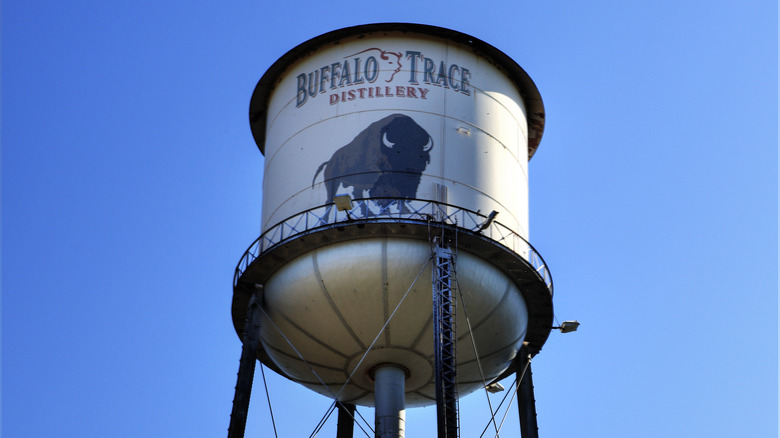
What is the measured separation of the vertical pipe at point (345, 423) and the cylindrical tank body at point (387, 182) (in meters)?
0.56

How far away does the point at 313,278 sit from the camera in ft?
67.1

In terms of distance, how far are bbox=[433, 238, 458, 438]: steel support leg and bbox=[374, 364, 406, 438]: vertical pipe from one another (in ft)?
8.31

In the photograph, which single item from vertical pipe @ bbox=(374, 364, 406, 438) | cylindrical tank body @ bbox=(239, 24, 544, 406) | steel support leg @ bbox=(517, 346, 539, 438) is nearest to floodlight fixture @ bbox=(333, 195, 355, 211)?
cylindrical tank body @ bbox=(239, 24, 544, 406)

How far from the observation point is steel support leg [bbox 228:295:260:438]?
63.8 ft

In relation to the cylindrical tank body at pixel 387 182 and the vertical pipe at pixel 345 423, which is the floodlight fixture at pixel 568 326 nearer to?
the cylindrical tank body at pixel 387 182

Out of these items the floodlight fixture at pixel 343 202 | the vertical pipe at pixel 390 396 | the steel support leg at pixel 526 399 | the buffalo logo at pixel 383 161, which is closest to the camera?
the floodlight fixture at pixel 343 202

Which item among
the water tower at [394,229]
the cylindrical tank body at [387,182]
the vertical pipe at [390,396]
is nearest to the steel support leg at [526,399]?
the water tower at [394,229]

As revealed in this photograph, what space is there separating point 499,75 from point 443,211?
4305 millimetres

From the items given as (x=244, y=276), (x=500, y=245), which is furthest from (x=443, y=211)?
(x=244, y=276)

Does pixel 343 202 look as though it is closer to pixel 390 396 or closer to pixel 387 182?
pixel 387 182

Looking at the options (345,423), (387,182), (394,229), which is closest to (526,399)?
(394,229)

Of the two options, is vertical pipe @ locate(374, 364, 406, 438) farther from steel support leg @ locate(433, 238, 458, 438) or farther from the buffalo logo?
the buffalo logo

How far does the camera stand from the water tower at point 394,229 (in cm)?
2019

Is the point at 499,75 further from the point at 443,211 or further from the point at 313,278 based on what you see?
the point at 313,278
